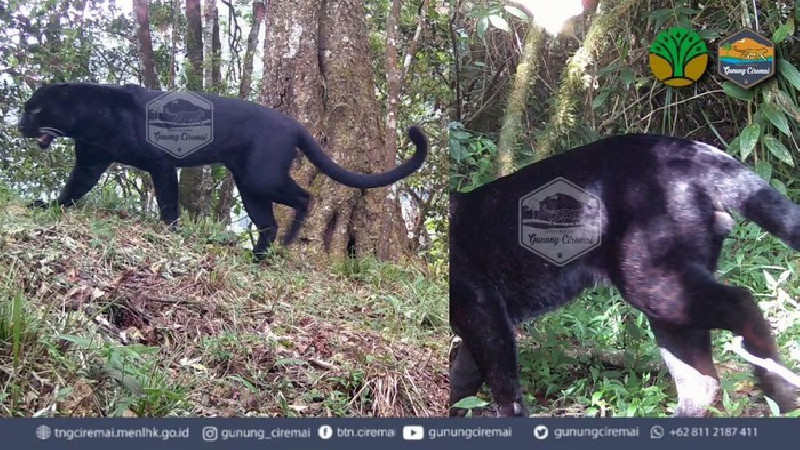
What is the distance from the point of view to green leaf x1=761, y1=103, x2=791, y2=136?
2580 millimetres

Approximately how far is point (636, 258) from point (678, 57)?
2.19 ft

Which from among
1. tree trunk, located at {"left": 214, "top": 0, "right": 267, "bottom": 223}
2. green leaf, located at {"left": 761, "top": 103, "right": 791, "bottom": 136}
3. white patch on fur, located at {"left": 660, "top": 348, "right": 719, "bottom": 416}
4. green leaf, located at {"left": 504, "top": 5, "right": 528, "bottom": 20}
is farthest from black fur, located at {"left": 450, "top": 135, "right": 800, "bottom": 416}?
tree trunk, located at {"left": 214, "top": 0, "right": 267, "bottom": 223}

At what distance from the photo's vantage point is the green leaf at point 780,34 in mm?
2596

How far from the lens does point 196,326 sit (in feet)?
8.32

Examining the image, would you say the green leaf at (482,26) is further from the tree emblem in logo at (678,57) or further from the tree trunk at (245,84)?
the tree trunk at (245,84)

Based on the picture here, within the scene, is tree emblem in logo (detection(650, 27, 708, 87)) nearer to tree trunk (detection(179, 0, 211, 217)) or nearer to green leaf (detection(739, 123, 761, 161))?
A: green leaf (detection(739, 123, 761, 161))

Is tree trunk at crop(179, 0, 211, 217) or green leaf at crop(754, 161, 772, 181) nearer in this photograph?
green leaf at crop(754, 161, 772, 181)

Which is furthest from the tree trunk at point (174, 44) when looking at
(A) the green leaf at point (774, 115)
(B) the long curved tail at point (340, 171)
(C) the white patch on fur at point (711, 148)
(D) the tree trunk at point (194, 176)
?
(A) the green leaf at point (774, 115)

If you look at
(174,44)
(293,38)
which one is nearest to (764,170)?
(293,38)

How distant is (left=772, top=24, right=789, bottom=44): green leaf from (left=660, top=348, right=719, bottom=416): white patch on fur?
1075 mm

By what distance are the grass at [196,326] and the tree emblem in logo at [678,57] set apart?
3.28 feet

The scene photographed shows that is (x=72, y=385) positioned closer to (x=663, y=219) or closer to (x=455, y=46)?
(x=455, y=46)

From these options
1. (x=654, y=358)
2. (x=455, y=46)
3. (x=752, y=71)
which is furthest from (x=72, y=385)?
(x=752, y=71)

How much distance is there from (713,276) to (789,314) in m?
0.27
